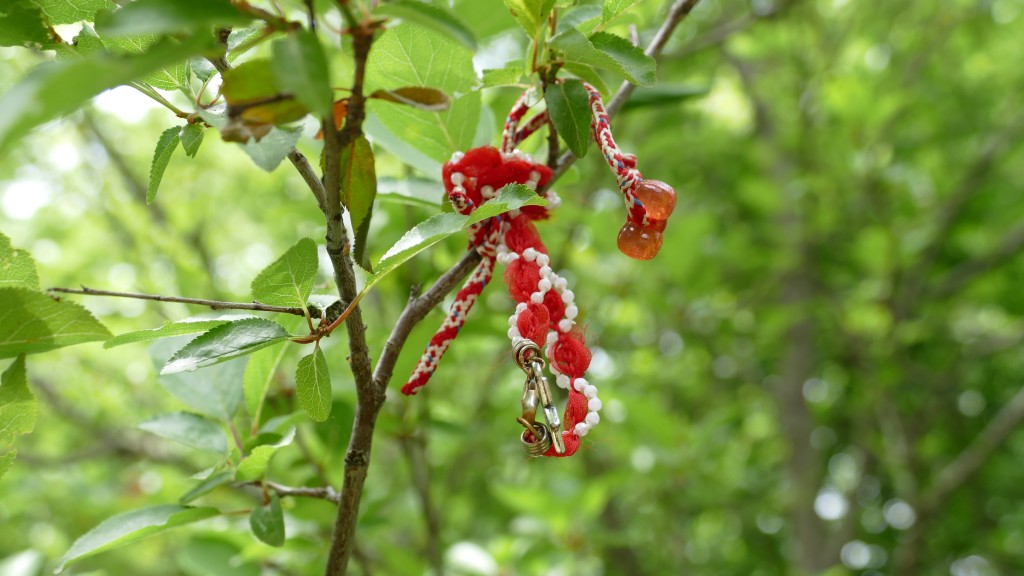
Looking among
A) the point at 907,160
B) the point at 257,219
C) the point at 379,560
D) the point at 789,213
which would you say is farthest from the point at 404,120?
the point at 907,160

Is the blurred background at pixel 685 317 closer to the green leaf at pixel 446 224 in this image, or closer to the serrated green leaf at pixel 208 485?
the serrated green leaf at pixel 208 485

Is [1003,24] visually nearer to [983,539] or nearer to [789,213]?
[789,213]

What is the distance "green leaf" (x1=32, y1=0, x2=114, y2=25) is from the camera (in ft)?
1.83

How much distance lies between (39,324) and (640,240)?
0.43 meters

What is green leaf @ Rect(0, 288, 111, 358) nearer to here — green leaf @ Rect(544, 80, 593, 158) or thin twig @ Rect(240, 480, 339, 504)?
thin twig @ Rect(240, 480, 339, 504)

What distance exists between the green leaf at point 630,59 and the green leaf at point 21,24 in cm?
40

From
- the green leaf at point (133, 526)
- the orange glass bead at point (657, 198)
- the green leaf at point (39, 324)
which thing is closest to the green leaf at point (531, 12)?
the orange glass bead at point (657, 198)

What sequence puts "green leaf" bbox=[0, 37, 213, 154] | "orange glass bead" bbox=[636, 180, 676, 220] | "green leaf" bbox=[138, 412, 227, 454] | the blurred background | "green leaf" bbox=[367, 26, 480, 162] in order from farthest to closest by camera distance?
1. the blurred background
2. "green leaf" bbox=[138, 412, 227, 454]
3. "green leaf" bbox=[367, 26, 480, 162]
4. "orange glass bead" bbox=[636, 180, 676, 220]
5. "green leaf" bbox=[0, 37, 213, 154]

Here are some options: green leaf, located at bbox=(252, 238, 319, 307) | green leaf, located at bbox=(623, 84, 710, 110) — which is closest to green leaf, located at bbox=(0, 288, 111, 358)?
green leaf, located at bbox=(252, 238, 319, 307)

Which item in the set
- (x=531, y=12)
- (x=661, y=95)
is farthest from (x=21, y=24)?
(x=661, y=95)

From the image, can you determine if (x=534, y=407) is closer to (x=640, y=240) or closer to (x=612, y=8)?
(x=640, y=240)

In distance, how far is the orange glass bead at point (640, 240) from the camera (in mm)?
568

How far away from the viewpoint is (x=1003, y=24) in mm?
3154

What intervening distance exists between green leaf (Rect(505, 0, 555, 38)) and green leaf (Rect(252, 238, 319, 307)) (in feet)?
0.76
